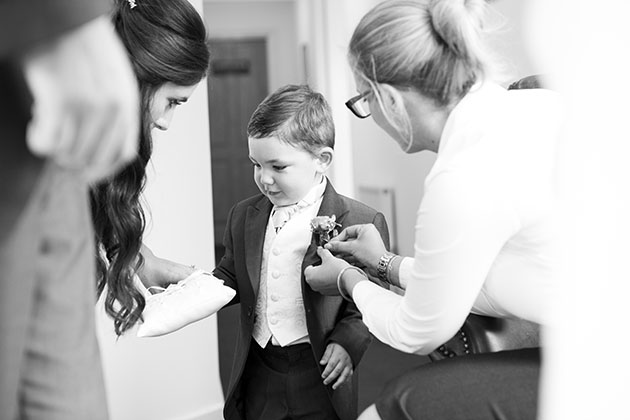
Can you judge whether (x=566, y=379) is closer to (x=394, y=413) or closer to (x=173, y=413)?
(x=394, y=413)

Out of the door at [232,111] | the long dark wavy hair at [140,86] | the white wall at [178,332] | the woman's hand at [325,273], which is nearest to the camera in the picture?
the long dark wavy hair at [140,86]

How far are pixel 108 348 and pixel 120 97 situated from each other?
1.95 meters

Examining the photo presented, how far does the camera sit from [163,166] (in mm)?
2592

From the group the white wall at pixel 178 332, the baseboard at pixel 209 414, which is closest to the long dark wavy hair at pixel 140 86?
the white wall at pixel 178 332

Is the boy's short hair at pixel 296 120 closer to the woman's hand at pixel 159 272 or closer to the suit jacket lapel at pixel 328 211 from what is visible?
the suit jacket lapel at pixel 328 211

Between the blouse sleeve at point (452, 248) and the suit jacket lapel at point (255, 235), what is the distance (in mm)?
625

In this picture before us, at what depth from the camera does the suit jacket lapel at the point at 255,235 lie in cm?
179

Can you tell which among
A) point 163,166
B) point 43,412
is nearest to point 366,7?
point 163,166

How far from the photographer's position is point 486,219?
1.14 m

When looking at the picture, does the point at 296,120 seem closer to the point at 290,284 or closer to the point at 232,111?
the point at 290,284

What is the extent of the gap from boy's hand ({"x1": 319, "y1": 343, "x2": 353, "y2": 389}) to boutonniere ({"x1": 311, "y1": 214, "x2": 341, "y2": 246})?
24cm

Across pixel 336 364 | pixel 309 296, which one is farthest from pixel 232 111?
pixel 336 364

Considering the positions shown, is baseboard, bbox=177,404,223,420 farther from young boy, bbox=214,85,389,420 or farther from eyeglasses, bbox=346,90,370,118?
eyeglasses, bbox=346,90,370,118

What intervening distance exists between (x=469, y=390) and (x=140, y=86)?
0.81 metres
